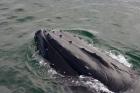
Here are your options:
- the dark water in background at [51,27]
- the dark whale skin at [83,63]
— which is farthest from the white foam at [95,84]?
the dark water in background at [51,27]

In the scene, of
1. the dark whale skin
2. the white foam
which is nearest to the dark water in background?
the white foam

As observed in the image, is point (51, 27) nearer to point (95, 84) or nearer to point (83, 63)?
point (83, 63)

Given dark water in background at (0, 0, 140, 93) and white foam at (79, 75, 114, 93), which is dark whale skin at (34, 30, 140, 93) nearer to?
white foam at (79, 75, 114, 93)

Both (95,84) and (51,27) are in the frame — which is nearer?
(95,84)

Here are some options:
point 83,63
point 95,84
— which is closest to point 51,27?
point 83,63

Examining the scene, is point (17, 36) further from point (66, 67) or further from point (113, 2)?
point (113, 2)

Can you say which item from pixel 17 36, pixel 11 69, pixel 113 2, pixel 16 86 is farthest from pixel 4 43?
pixel 113 2

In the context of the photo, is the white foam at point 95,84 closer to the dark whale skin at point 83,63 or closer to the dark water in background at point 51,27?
the dark whale skin at point 83,63
